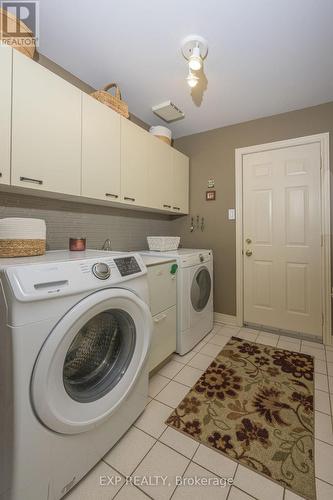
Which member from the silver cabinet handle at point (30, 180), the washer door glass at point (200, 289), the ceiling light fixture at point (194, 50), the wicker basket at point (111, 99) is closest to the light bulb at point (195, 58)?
the ceiling light fixture at point (194, 50)

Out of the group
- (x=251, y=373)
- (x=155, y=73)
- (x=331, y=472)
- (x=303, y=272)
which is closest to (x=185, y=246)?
(x=303, y=272)

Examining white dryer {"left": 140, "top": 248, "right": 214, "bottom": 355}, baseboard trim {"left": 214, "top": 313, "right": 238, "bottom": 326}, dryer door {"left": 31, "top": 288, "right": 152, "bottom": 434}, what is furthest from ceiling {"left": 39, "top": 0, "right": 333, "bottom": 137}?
baseboard trim {"left": 214, "top": 313, "right": 238, "bottom": 326}

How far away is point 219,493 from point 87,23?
99.1 inches

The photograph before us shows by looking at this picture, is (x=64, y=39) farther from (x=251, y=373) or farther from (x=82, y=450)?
(x=251, y=373)

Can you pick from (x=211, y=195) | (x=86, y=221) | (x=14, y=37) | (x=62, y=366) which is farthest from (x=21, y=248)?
(x=211, y=195)

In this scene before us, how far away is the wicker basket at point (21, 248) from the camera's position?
1.09 m

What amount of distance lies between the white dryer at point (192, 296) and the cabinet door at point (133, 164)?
0.53 meters

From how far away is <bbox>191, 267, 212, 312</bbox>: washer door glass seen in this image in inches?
80.8

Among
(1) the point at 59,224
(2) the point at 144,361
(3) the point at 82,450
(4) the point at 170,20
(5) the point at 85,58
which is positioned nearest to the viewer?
(3) the point at 82,450

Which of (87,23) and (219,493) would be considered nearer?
(219,493)

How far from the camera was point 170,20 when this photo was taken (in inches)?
51.6

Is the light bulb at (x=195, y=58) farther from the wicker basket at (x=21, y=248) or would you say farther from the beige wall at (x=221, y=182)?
the wicker basket at (x=21, y=248)

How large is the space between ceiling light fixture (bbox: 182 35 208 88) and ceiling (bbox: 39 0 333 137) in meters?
0.04

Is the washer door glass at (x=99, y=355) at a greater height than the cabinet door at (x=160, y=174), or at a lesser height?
lesser
